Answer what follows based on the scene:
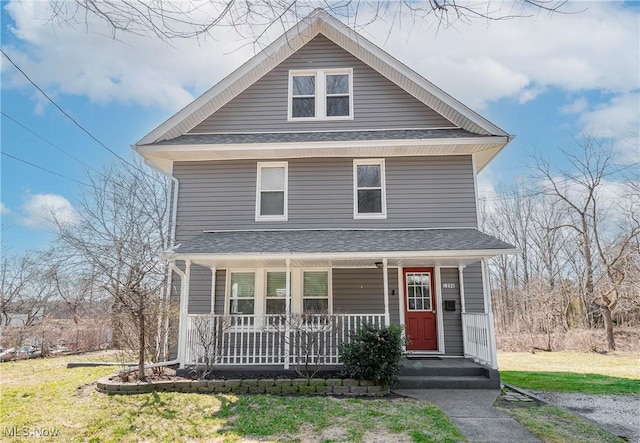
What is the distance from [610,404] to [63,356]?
15369 millimetres

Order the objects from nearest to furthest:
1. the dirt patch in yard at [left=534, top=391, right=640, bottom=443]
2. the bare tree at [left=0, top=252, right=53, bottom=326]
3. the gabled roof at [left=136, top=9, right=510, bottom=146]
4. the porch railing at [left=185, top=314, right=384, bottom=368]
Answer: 1. the dirt patch in yard at [left=534, top=391, right=640, bottom=443]
2. the porch railing at [left=185, top=314, right=384, bottom=368]
3. the gabled roof at [left=136, top=9, right=510, bottom=146]
4. the bare tree at [left=0, top=252, right=53, bottom=326]

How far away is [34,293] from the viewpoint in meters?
18.1

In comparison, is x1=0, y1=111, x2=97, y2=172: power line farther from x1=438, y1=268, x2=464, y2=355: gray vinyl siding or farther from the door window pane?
x1=438, y1=268, x2=464, y2=355: gray vinyl siding

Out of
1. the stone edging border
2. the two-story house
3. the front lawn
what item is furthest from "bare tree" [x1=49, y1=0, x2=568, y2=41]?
Result: the front lawn

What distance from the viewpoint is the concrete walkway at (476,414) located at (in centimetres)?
518

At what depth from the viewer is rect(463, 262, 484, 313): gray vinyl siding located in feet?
31.6

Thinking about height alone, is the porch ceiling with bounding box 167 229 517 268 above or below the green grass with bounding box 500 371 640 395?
above

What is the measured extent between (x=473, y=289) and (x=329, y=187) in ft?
14.6

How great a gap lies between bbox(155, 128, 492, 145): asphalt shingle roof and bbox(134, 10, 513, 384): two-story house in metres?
0.05

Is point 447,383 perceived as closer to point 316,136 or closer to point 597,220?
point 316,136

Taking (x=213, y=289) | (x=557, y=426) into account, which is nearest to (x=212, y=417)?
(x=213, y=289)

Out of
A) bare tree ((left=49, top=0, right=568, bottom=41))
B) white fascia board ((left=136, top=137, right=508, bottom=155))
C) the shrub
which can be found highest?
white fascia board ((left=136, top=137, right=508, bottom=155))

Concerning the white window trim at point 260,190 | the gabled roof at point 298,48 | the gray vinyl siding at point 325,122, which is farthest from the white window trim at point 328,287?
the gabled roof at point 298,48

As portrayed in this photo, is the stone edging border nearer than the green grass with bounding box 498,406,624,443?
No
